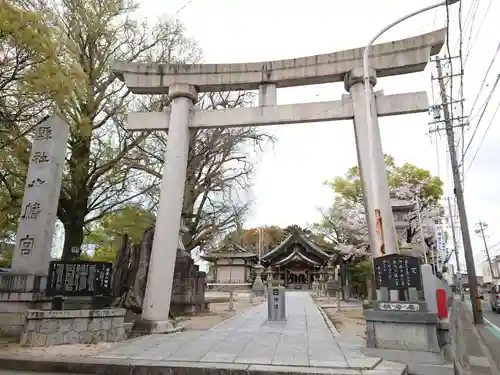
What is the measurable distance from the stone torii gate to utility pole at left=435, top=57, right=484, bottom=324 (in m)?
9.23

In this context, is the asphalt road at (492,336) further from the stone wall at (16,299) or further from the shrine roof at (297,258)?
the shrine roof at (297,258)

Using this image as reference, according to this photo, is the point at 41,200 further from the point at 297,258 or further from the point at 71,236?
the point at 297,258

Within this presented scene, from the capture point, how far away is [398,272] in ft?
21.4

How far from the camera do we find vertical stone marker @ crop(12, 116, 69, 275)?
28.1ft

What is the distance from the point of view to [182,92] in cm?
967

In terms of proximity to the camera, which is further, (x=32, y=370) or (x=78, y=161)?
(x=78, y=161)

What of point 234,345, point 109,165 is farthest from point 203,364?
point 109,165

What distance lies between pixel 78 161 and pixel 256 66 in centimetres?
761

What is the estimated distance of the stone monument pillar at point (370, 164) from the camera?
7.81 m

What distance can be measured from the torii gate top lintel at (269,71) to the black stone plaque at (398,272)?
509 cm

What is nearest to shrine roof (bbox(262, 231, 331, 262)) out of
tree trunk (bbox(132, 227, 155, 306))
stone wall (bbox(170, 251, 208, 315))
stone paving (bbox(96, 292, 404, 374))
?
stone wall (bbox(170, 251, 208, 315))

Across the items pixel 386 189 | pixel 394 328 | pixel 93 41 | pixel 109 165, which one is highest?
pixel 93 41

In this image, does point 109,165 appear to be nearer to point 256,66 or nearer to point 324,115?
point 256,66

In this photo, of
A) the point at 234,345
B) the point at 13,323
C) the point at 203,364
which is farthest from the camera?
the point at 13,323
